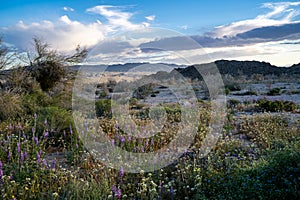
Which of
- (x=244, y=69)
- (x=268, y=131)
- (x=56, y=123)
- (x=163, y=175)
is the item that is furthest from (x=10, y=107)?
(x=244, y=69)

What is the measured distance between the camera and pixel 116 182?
5.43m

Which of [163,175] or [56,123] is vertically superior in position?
[56,123]

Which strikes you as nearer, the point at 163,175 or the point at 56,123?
the point at 163,175

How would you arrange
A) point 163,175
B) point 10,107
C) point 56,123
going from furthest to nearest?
point 10,107 → point 56,123 → point 163,175

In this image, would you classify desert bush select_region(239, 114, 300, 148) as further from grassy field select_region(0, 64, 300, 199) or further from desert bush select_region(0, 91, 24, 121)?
desert bush select_region(0, 91, 24, 121)

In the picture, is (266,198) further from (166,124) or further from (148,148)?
(166,124)

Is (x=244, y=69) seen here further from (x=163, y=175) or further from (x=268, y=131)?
(x=163, y=175)

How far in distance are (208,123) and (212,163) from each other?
4.21 meters

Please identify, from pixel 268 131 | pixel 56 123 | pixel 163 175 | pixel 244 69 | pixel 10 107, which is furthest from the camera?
pixel 244 69

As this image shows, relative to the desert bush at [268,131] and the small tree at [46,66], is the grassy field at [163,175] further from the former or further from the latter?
the small tree at [46,66]

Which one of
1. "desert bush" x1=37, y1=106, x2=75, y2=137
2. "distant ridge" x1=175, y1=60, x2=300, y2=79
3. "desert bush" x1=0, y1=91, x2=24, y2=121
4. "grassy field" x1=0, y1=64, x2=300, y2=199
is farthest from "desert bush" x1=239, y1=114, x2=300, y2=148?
"distant ridge" x1=175, y1=60, x2=300, y2=79

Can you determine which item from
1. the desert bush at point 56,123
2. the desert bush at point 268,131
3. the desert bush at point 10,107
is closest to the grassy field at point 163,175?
the desert bush at point 268,131

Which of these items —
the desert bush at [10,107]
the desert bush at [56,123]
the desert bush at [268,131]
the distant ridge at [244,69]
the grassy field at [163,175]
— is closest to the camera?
the grassy field at [163,175]

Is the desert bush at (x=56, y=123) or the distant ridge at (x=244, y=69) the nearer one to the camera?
the desert bush at (x=56, y=123)
